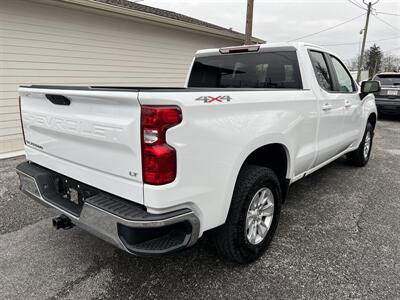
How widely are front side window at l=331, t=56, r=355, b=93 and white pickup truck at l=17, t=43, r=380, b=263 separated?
3.13ft

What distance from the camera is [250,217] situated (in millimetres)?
2639

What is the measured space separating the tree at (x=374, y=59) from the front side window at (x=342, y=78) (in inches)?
2178

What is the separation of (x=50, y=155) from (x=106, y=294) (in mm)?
1162

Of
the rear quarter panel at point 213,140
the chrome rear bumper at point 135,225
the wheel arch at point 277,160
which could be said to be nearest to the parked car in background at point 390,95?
the wheel arch at point 277,160

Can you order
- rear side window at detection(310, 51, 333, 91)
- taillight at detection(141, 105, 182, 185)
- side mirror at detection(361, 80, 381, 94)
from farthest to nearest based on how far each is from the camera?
side mirror at detection(361, 80, 381, 94) → rear side window at detection(310, 51, 333, 91) → taillight at detection(141, 105, 182, 185)

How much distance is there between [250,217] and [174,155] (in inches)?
43.7

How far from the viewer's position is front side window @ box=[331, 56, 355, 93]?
166 inches

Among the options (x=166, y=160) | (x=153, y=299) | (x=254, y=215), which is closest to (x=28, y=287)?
(x=153, y=299)

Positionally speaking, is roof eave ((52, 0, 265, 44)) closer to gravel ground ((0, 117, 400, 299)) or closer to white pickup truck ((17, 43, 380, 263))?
gravel ground ((0, 117, 400, 299))

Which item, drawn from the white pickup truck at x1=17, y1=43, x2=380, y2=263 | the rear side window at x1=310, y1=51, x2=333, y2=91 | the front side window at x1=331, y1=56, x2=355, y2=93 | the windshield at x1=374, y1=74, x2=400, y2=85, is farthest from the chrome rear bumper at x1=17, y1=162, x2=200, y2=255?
the windshield at x1=374, y1=74, x2=400, y2=85

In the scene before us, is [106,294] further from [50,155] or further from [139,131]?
[139,131]

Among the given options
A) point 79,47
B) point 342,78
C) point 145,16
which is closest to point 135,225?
point 342,78

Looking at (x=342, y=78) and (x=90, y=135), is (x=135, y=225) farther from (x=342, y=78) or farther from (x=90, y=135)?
(x=342, y=78)

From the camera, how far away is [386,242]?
3.10m
